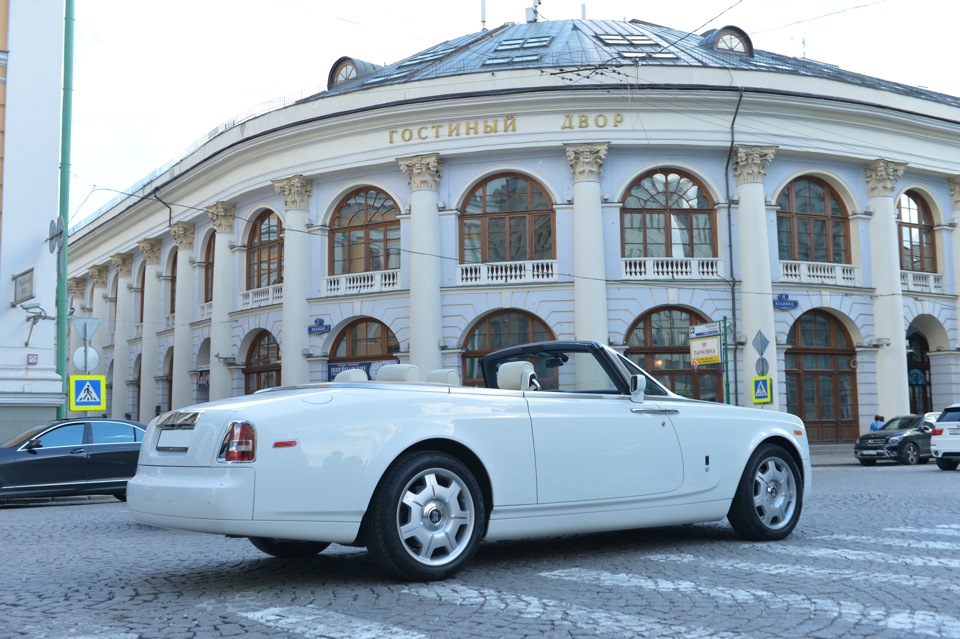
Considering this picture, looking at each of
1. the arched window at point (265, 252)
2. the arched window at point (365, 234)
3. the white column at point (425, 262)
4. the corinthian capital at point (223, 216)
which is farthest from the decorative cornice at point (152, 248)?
the white column at point (425, 262)

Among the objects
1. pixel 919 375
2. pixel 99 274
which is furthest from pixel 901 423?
pixel 99 274

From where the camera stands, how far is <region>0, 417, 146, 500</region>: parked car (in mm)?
14977

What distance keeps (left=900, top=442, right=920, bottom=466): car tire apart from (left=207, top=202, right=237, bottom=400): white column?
21450mm

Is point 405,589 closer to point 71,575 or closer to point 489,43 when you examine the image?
point 71,575

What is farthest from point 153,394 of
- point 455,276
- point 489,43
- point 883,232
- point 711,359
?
point 883,232

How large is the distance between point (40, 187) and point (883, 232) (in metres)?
24.3

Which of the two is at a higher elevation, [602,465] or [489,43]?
[489,43]

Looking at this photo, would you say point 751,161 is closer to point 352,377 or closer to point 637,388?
point 637,388

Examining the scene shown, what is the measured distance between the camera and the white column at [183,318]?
123ft

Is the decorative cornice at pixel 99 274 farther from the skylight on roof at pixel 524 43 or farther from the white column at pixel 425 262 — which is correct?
the skylight on roof at pixel 524 43

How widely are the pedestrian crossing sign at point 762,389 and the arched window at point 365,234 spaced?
11934mm

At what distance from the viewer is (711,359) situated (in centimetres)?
2570

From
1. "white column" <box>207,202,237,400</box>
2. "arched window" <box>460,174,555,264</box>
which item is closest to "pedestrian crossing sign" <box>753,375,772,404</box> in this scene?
"arched window" <box>460,174,555,264</box>

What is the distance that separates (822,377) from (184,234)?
78.1 ft
